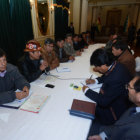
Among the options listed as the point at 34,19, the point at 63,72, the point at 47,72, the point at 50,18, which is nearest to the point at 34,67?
the point at 47,72

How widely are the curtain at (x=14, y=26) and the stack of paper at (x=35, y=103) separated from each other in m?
2.23

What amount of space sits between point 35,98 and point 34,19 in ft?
11.1

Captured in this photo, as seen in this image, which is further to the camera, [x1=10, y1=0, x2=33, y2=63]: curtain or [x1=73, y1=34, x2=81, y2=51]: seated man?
[x1=73, y1=34, x2=81, y2=51]: seated man

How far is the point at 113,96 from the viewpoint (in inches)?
41.8

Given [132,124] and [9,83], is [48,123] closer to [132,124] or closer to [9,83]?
[132,124]

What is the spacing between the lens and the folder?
919 millimetres

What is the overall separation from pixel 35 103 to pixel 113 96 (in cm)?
75

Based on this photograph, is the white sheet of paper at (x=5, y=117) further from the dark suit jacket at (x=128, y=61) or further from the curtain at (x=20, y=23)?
the curtain at (x=20, y=23)

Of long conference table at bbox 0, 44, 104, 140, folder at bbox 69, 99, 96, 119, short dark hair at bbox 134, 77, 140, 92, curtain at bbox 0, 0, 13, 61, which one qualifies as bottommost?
long conference table at bbox 0, 44, 104, 140

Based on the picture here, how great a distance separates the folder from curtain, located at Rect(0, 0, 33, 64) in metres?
2.61

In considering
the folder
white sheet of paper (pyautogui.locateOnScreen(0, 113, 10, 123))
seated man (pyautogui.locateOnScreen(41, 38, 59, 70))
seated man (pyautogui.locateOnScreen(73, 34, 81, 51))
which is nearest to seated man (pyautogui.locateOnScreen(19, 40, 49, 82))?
seated man (pyautogui.locateOnScreen(41, 38, 59, 70))

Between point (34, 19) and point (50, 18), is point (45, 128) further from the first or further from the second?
point (50, 18)

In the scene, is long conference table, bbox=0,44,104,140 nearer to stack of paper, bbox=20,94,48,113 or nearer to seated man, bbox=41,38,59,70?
stack of paper, bbox=20,94,48,113

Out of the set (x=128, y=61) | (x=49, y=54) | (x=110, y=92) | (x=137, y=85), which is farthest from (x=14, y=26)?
(x=137, y=85)
